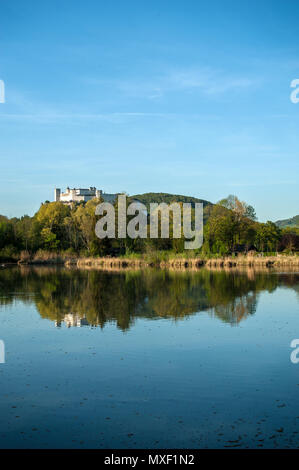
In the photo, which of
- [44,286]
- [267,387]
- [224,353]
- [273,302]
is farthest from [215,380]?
[44,286]

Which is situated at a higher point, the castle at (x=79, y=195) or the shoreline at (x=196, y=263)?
the castle at (x=79, y=195)

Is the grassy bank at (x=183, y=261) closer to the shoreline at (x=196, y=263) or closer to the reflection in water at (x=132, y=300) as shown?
the shoreline at (x=196, y=263)

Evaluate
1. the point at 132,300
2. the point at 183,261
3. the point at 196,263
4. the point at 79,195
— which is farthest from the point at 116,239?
the point at 79,195

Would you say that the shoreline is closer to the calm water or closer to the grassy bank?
the grassy bank

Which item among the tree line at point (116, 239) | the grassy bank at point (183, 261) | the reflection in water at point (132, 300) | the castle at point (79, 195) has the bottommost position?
the reflection in water at point (132, 300)

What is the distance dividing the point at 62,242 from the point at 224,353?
6111cm

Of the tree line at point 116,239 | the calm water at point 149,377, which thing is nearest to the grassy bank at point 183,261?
the tree line at point 116,239

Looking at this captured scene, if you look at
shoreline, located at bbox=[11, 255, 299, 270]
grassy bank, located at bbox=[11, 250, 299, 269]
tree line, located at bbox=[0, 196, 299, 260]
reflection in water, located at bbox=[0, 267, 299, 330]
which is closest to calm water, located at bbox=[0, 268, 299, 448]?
reflection in water, located at bbox=[0, 267, 299, 330]

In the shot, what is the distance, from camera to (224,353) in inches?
450

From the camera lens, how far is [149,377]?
9.55 m

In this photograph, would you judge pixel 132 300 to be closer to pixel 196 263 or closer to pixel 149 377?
pixel 149 377

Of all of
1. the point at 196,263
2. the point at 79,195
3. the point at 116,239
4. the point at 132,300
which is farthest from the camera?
the point at 79,195

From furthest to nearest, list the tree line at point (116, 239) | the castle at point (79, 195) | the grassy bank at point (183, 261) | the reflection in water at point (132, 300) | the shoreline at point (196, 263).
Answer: the castle at point (79, 195)
the tree line at point (116, 239)
the grassy bank at point (183, 261)
the shoreline at point (196, 263)
the reflection in water at point (132, 300)

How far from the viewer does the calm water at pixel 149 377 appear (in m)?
6.83
